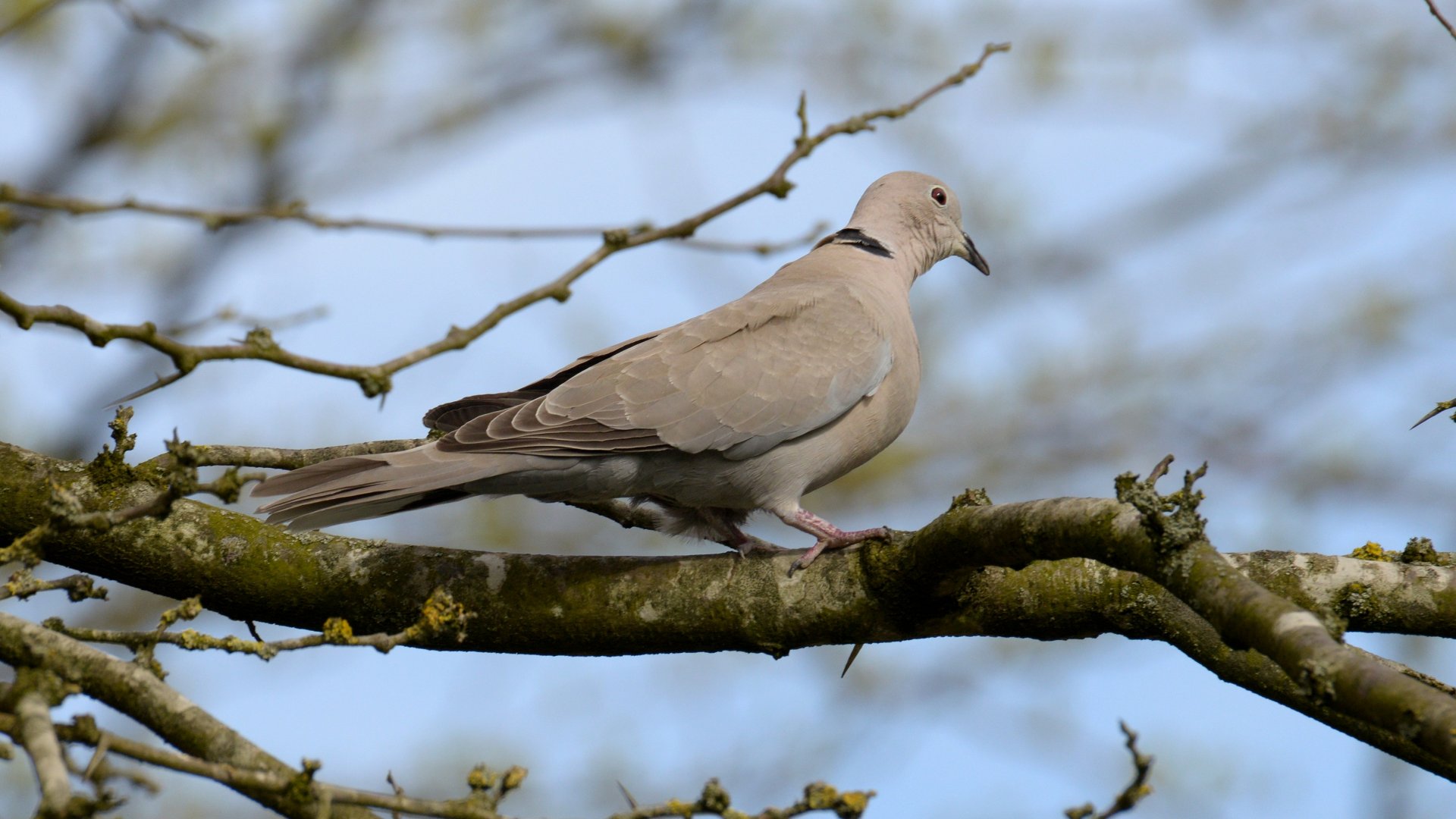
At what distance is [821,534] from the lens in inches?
143

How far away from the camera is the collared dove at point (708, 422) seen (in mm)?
3455

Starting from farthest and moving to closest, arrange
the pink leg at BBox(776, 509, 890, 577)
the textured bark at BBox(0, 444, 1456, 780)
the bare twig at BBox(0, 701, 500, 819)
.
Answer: the pink leg at BBox(776, 509, 890, 577)
the textured bark at BBox(0, 444, 1456, 780)
the bare twig at BBox(0, 701, 500, 819)

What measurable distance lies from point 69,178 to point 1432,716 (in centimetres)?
617

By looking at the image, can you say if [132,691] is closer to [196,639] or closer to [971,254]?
[196,639]

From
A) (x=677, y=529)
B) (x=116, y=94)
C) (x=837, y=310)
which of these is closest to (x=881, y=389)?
(x=837, y=310)

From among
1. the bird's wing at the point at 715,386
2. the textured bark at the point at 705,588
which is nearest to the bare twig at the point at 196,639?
the textured bark at the point at 705,588

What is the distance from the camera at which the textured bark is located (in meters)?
2.79

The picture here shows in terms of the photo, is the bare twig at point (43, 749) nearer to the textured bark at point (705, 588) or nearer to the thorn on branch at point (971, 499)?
the textured bark at point (705, 588)

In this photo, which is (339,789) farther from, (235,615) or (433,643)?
(235,615)

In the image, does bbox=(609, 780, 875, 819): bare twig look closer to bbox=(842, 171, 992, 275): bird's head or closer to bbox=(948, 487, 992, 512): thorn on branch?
bbox=(948, 487, 992, 512): thorn on branch

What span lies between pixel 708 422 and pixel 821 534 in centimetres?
48

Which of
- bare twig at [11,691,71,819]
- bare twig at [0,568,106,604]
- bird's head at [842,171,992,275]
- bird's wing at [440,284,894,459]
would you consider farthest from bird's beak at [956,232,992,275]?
bare twig at [11,691,71,819]

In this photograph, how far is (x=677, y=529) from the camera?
13.8 ft

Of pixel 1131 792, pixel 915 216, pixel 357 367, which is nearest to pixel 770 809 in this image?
pixel 1131 792
